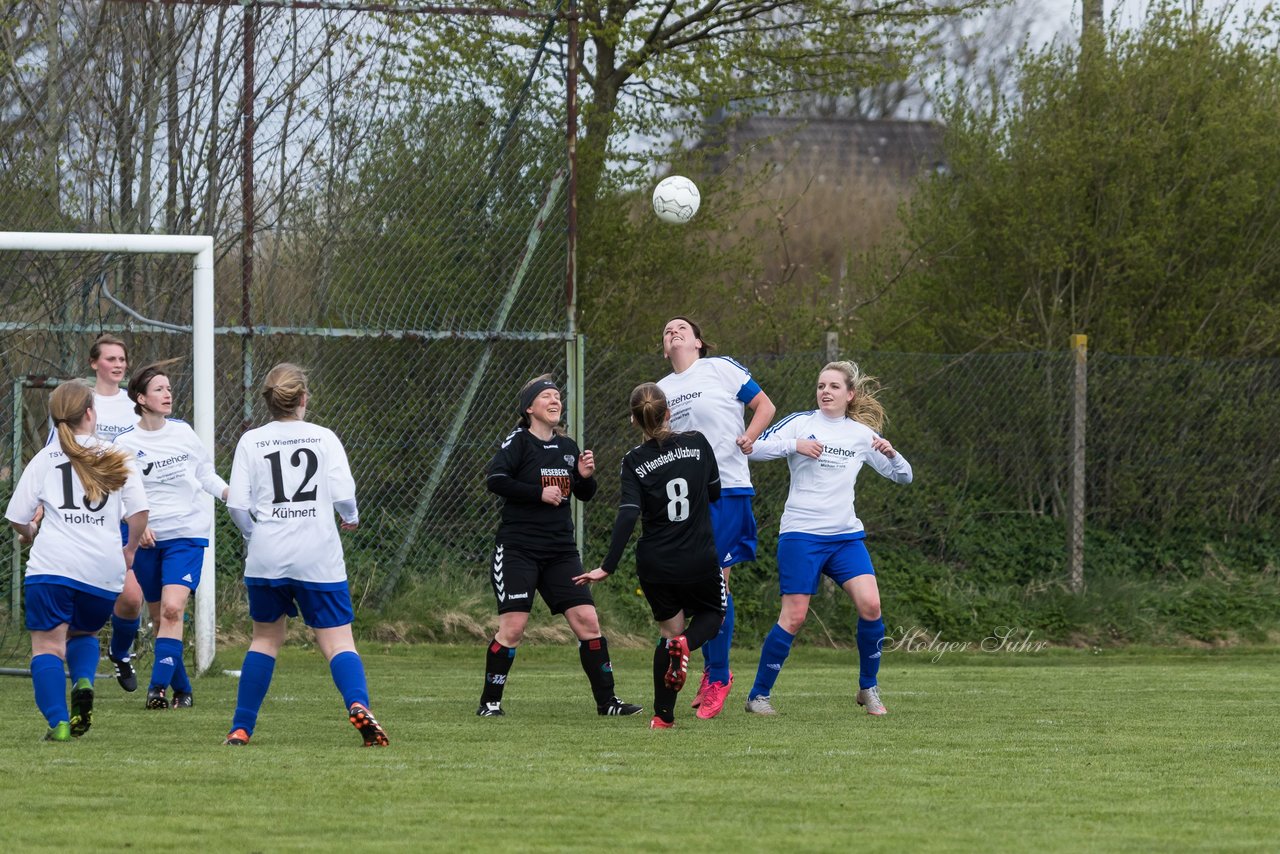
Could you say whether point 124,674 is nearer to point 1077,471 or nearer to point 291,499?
point 291,499

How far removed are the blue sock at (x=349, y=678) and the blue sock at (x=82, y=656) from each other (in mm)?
1096

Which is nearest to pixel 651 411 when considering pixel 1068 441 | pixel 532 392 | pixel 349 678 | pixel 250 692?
pixel 532 392

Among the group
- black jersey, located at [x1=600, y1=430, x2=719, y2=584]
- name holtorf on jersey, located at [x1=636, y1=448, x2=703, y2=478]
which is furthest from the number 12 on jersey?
name holtorf on jersey, located at [x1=636, y1=448, x2=703, y2=478]

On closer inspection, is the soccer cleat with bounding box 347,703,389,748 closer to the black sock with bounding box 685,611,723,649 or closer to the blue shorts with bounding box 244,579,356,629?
the blue shorts with bounding box 244,579,356,629

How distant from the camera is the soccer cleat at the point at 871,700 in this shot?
8.44 meters

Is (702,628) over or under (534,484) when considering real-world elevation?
under

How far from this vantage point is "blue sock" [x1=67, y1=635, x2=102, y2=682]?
714 centimetres

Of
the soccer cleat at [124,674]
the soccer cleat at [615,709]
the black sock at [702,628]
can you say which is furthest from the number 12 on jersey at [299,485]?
the soccer cleat at [124,674]

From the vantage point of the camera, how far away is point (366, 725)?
6730mm

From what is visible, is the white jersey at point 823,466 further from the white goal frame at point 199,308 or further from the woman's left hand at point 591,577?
the white goal frame at point 199,308

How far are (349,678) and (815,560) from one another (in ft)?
8.64

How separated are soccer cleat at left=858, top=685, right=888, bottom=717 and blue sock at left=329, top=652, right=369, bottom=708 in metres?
2.76

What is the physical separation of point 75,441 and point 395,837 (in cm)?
296

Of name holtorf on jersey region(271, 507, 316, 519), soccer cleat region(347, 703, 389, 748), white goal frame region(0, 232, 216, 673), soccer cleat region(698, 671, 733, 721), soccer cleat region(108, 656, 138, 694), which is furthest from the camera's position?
white goal frame region(0, 232, 216, 673)
